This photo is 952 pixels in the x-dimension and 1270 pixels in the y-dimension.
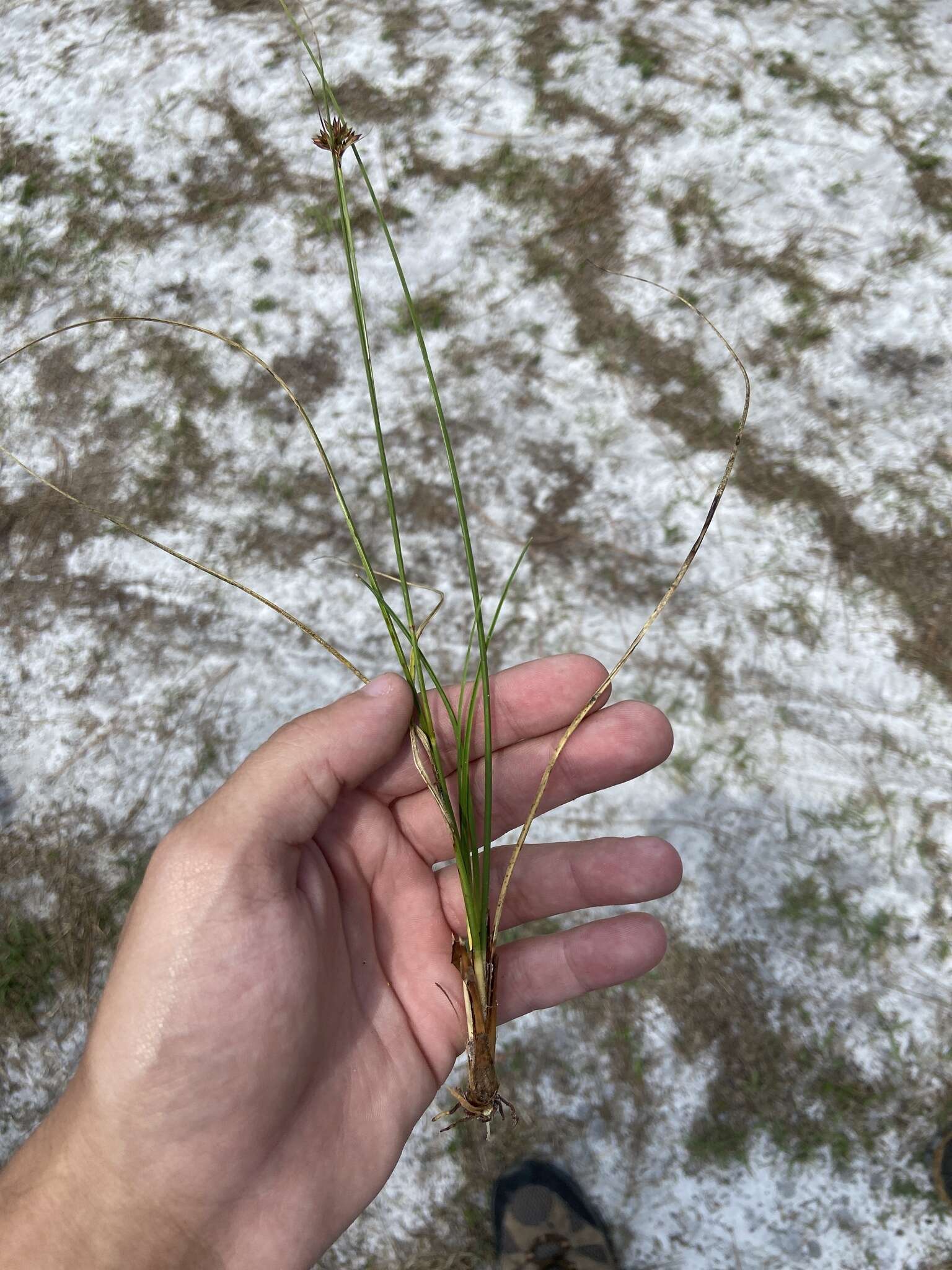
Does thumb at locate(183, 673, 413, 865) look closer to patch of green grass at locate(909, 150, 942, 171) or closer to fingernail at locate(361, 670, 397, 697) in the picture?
fingernail at locate(361, 670, 397, 697)

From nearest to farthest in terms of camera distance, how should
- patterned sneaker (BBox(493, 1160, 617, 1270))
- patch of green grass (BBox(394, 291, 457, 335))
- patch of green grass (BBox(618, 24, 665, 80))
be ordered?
1. patterned sneaker (BBox(493, 1160, 617, 1270))
2. patch of green grass (BBox(394, 291, 457, 335))
3. patch of green grass (BBox(618, 24, 665, 80))

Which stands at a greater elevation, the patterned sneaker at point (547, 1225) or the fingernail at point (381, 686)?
the fingernail at point (381, 686)

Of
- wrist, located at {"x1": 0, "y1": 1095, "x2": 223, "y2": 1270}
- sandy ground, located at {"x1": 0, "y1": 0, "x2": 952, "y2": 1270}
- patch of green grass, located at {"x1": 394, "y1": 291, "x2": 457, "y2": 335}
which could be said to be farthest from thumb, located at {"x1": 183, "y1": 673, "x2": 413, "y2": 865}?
patch of green grass, located at {"x1": 394, "y1": 291, "x2": 457, "y2": 335}

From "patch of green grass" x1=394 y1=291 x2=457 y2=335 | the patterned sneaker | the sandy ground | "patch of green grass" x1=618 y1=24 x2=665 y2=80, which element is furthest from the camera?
"patch of green grass" x1=618 y1=24 x2=665 y2=80

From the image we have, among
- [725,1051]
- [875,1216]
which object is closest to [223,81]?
[725,1051]

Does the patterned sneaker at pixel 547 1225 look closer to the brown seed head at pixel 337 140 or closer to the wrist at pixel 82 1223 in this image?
the wrist at pixel 82 1223

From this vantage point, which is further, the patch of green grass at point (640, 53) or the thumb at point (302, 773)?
the patch of green grass at point (640, 53)

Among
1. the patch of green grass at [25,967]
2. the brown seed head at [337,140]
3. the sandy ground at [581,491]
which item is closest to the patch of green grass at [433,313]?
the sandy ground at [581,491]
